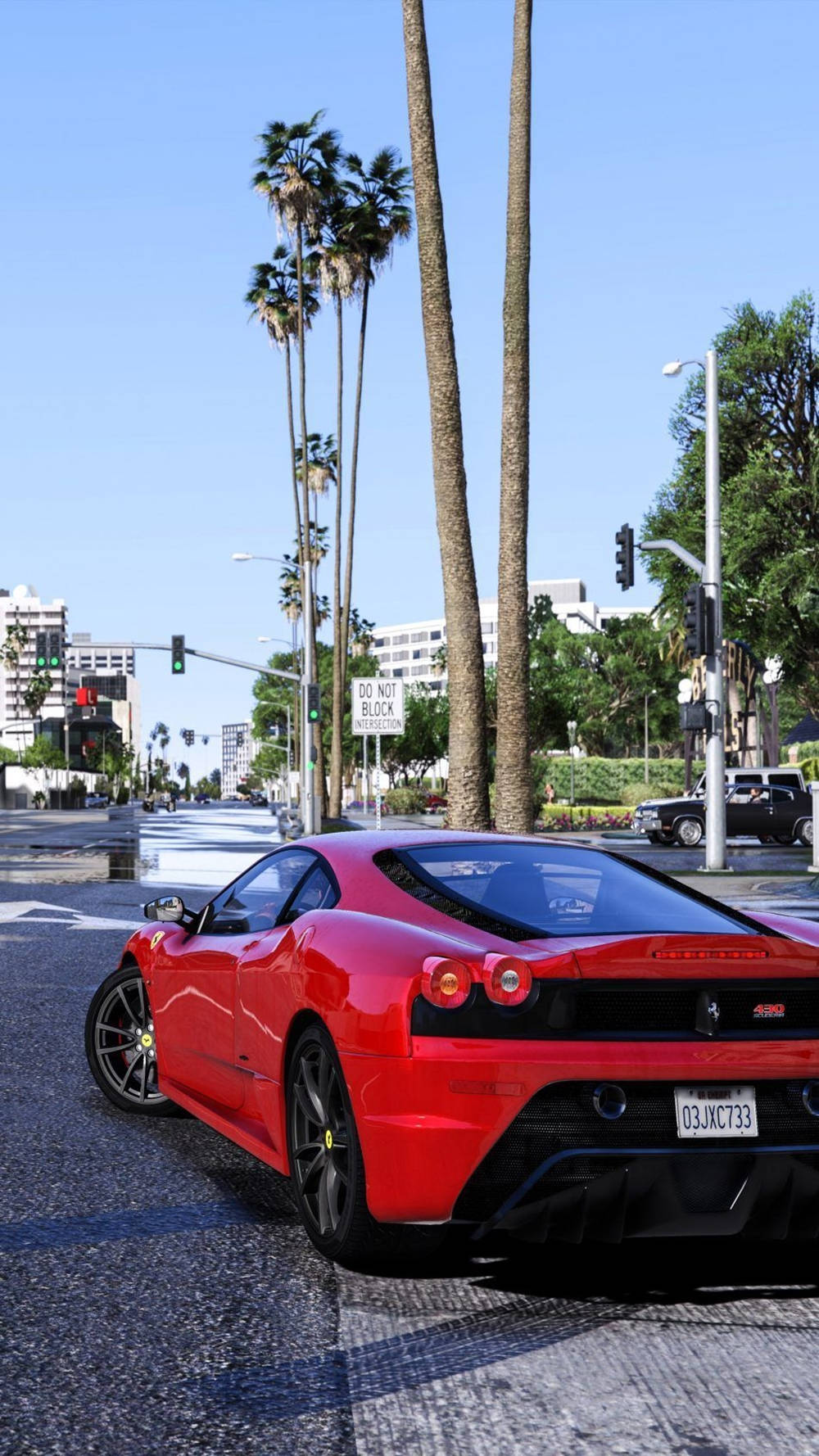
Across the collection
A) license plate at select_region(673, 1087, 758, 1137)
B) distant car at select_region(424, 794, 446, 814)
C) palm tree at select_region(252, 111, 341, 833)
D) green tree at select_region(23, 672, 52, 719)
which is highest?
palm tree at select_region(252, 111, 341, 833)

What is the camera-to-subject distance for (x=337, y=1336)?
169 inches

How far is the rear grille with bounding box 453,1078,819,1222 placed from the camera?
444 centimetres

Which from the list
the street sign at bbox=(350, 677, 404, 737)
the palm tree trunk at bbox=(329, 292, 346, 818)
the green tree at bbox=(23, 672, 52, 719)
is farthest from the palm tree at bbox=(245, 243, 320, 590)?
the green tree at bbox=(23, 672, 52, 719)

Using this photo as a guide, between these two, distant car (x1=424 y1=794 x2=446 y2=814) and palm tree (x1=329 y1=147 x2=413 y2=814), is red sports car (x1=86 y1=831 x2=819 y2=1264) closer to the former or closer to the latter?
palm tree (x1=329 y1=147 x2=413 y2=814)

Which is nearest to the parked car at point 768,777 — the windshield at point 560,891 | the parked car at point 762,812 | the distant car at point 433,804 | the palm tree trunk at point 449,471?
the parked car at point 762,812

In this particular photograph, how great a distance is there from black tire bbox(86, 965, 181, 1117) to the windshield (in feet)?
7.21

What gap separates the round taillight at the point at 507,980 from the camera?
4.50m

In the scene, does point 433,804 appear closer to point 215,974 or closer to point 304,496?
point 304,496

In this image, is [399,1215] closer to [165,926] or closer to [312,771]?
[165,926]

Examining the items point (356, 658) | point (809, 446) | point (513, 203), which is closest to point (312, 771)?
point (809, 446)

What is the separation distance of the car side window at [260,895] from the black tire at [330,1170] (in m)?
0.97

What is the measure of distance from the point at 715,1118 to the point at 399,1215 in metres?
0.91

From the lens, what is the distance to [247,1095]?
5711mm

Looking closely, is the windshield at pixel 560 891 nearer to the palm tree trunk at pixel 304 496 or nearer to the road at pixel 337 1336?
the road at pixel 337 1336
